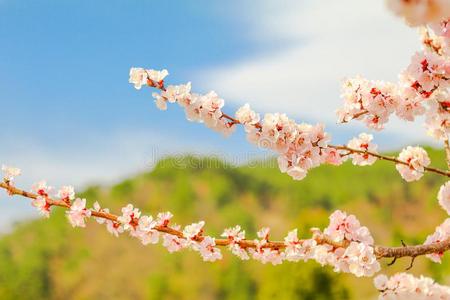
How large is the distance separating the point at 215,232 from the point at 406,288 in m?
49.9

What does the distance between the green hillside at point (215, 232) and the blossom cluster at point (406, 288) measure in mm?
1397

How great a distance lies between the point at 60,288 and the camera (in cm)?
4550

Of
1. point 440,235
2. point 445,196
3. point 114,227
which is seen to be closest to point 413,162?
point 445,196

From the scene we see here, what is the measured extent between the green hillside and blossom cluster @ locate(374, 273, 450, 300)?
4.58 feet

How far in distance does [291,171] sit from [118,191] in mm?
65003

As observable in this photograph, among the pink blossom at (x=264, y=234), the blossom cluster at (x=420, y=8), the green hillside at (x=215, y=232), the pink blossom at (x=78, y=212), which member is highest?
the green hillside at (x=215, y=232)

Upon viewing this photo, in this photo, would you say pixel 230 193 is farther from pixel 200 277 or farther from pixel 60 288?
pixel 200 277

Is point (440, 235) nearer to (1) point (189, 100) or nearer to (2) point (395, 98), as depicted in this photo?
(2) point (395, 98)

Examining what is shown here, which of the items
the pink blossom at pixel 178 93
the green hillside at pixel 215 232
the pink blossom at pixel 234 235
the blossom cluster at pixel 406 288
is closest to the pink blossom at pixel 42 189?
the pink blossom at pixel 178 93

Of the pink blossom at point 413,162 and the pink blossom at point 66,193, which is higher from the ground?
the pink blossom at point 413,162

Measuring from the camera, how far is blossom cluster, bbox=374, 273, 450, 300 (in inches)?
169

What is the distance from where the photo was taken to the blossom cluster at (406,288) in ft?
14.1

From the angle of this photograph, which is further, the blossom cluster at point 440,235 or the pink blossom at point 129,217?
the blossom cluster at point 440,235

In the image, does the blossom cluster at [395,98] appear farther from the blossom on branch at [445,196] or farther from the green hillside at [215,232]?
the green hillside at [215,232]
